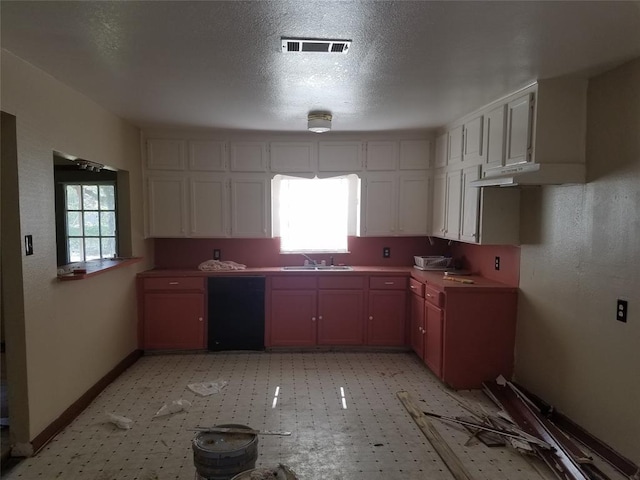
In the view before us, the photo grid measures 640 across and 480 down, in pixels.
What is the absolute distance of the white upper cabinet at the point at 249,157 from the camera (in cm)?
456

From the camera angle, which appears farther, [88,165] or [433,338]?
[433,338]

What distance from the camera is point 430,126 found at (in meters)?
4.26

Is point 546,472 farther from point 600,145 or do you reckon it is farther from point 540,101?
point 540,101

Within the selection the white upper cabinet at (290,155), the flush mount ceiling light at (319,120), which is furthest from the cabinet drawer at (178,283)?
the flush mount ceiling light at (319,120)

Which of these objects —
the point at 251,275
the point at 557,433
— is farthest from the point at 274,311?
the point at 557,433

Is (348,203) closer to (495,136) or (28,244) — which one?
(495,136)

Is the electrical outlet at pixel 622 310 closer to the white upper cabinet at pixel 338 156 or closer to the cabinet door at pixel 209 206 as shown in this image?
the white upper cabinet at pixel 338 156

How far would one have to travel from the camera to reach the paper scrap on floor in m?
3.44

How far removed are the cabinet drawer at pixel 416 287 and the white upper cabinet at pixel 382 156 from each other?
1.30 meters

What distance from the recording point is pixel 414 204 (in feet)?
15.3

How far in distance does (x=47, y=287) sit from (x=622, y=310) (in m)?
3.59

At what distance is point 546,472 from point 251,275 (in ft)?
10.0

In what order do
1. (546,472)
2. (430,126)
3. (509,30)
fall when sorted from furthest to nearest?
1. (430,126)
2. (546,472)
3. (509,30)

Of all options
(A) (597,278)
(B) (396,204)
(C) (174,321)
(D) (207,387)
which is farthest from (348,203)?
(A) (597,278)
